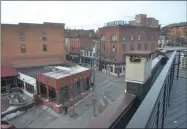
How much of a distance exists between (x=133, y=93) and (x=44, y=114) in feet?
39.2

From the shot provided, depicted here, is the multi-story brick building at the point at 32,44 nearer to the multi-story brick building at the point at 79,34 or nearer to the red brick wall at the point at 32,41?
the red brick wall at the point at 32,41

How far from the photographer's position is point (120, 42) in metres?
26.4

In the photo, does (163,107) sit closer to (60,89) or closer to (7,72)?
(60,89)

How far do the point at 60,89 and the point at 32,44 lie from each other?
13.5 metres

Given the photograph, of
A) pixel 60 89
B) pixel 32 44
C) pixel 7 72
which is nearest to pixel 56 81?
pixel 60 89

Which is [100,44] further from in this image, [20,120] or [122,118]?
[122,118]

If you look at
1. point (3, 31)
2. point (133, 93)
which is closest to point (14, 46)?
point (3, 31)

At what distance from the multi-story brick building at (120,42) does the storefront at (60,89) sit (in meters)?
11.4

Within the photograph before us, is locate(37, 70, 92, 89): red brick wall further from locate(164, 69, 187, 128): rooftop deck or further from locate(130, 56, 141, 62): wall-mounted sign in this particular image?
locate(130, 56, 141, 62): wall-mounted sign

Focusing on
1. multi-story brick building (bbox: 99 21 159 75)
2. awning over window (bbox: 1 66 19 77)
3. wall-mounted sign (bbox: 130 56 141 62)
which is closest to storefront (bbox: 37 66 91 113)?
awning over window (bbox: 1 66 19 77)

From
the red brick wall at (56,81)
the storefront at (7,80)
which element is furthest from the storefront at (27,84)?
the red brick wall at (56,81)

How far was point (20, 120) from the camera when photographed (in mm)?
11938

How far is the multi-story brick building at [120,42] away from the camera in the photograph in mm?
26688

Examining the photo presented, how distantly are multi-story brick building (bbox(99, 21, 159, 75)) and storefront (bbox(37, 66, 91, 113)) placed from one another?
37.3ft
